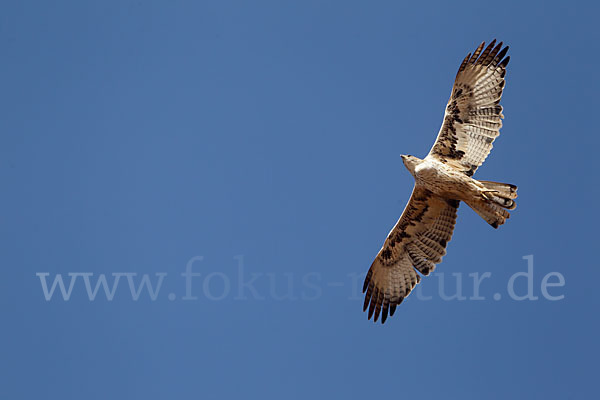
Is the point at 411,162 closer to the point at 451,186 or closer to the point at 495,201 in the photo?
the point at 451,186

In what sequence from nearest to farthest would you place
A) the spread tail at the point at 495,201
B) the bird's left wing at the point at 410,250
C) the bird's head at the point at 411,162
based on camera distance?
the spread tail at the point at 495,201, the bird's head at the point at 411,162, the bird's left wing at the point at 410,250

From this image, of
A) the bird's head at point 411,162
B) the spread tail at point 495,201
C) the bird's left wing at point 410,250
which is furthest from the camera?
the bird's left wing at point 410,250

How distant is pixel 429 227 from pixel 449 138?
1.42m

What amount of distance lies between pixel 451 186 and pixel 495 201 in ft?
2.10

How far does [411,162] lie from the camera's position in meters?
11.5

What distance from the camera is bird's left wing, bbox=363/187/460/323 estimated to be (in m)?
12.1

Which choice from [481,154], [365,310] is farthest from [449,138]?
[365,310]

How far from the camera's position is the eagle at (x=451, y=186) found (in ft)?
37.4

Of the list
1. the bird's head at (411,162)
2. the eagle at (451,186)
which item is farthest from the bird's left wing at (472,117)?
the bird's head at (411,162)

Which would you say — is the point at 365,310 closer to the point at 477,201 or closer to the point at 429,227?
the point at 429,227

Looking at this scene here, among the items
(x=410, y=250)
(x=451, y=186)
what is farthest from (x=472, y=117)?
(x=410, y=250)

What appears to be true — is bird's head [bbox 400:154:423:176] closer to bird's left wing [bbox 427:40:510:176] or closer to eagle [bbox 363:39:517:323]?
eagle [bbox 363:39:517:323]

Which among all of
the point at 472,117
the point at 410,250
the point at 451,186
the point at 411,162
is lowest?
the point at 410,250

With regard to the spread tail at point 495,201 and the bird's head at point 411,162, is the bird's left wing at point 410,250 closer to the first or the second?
the bird's head at point 411,162
